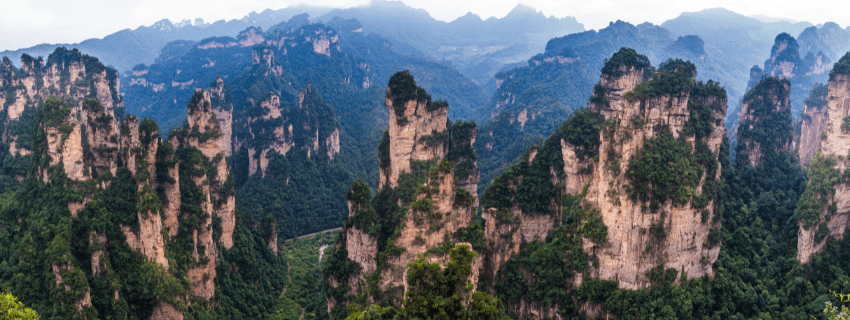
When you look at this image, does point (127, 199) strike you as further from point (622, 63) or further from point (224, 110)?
point (224, 110)

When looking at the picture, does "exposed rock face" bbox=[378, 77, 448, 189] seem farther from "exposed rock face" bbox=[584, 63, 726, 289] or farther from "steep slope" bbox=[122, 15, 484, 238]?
"steep slope" bbox=[122, 15, 484, 238]

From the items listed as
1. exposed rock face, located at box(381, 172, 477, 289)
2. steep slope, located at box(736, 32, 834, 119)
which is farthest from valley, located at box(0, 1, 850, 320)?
steep slope, located at box(736, 32, 834, 119)

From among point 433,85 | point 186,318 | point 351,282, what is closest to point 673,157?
point 351,282

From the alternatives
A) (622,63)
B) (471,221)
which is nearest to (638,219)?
(471,221)

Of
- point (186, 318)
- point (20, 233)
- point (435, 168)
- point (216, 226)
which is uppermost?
point (435, 168)

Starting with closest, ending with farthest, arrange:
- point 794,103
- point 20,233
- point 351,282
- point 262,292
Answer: point 20,233 < point 351,282 < point 262,292 < point 794,103

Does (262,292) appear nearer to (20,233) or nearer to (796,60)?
(20,233)

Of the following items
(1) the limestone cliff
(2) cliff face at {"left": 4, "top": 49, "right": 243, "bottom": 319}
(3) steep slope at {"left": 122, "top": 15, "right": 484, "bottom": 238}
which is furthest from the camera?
(1) the limestone cliff
